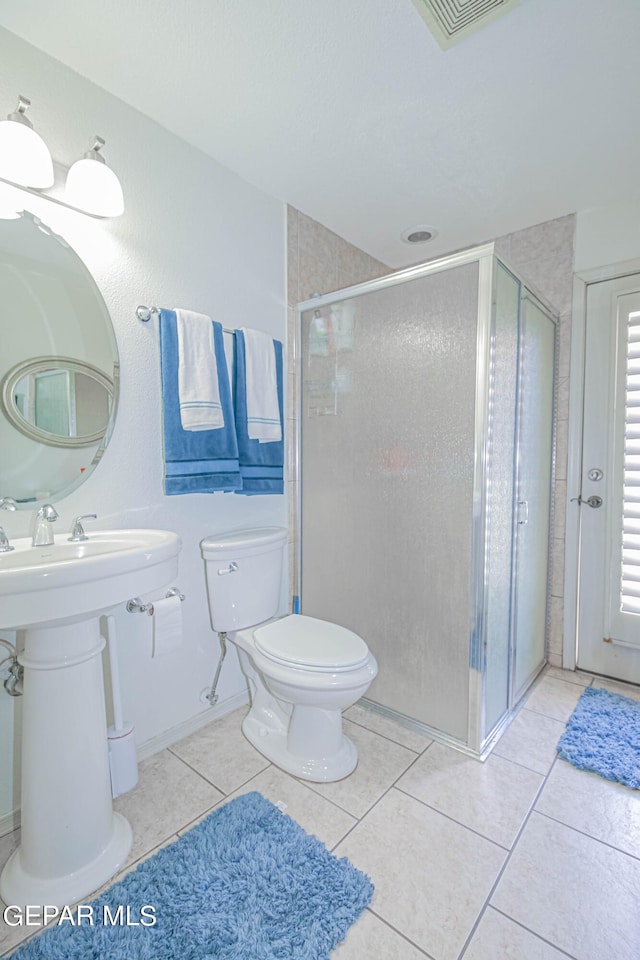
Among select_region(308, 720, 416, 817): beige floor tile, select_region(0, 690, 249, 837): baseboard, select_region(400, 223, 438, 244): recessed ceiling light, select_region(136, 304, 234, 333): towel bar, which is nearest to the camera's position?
select_region(308, 720, 416, 817): beige floor tile

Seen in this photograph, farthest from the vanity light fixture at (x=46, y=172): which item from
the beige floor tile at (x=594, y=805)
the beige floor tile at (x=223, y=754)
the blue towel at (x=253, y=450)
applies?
the beige floor tile at (x=594, y=805)

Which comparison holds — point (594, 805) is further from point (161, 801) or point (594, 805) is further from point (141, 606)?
point (141, 606)

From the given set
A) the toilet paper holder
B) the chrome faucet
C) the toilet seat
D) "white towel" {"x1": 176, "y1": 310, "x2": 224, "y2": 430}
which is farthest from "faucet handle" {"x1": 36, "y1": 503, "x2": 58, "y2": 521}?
the toilet seat

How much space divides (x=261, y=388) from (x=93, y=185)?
2.78 feet

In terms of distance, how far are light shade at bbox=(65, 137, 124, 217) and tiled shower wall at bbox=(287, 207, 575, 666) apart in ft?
2.88

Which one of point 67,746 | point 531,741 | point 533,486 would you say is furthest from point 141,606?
point 533,486

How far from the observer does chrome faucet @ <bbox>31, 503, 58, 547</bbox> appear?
1.24 metres

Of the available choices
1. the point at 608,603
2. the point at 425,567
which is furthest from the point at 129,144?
the point at 608,603

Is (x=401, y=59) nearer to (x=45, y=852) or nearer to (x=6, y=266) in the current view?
(x=6, y=266)

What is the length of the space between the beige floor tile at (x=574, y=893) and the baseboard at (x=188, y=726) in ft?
3.81

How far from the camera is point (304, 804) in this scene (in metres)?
1.43

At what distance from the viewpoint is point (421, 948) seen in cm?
101

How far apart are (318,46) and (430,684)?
216cm

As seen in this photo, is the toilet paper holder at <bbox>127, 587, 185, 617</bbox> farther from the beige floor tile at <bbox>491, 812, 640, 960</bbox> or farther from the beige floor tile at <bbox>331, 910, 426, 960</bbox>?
the beige floor tile at <bbox>491, 812, 640, 960</bbox>
